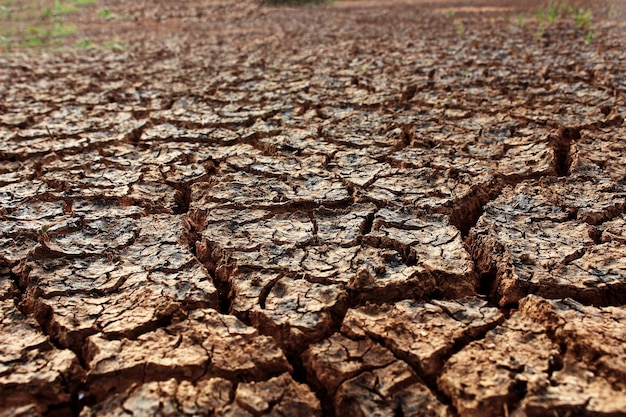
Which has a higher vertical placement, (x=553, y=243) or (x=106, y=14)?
(x=106, y=14)

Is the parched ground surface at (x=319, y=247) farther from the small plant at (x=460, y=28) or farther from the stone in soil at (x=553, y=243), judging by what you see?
the small plant at (x=460, y=28)

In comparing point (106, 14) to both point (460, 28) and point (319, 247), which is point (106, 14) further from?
point (319, 247)

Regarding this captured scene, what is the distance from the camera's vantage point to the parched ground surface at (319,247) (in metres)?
1.24

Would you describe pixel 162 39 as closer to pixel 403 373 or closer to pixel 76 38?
pixel 76 38

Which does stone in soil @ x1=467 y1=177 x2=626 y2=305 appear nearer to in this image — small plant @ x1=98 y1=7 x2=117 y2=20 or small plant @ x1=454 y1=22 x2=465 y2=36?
small plant @ x1=454 y1=22 x2=465 y2=36

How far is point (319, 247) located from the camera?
69.6 inches

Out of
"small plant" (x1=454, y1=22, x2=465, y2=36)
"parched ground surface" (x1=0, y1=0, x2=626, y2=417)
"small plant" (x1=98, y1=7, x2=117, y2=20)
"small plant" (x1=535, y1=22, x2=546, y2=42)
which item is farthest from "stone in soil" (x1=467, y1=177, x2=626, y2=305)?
"small plant" (x1=98, y1=7, x2=117, y2=20)

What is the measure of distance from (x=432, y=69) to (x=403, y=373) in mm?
3197

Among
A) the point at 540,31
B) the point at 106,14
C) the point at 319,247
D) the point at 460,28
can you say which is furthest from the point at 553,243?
the point at 106,14

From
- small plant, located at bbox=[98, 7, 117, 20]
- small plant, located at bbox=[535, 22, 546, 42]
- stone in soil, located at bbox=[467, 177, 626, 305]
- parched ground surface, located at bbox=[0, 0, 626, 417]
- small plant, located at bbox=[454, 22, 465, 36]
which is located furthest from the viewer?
small plant, located at bbox=[98, 7, 117, 20]

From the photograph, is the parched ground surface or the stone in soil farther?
the stone in soil

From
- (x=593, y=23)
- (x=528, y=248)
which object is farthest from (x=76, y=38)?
(x=528, y=248)

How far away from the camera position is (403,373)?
1251 millimetres

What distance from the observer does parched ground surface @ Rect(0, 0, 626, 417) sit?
1235 millimetres
